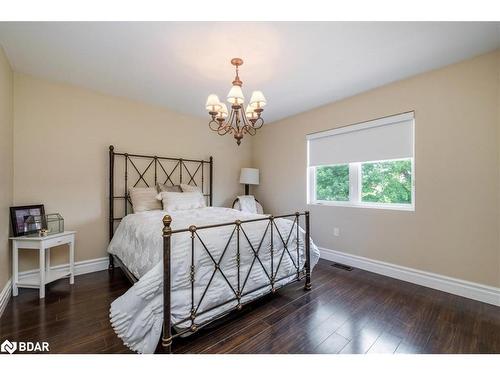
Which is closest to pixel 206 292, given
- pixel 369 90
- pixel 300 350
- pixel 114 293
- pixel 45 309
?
pixel 300 350

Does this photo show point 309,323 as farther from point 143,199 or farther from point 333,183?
point 143,199

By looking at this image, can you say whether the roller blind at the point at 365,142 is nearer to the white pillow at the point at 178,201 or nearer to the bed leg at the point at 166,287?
the white pillow at the point at 178,201

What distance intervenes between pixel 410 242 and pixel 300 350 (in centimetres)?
192

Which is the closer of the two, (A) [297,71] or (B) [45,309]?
(B) [45,309]

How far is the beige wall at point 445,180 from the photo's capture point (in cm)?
204

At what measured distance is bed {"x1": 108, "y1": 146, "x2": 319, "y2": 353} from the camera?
141cm

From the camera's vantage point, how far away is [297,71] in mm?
2324

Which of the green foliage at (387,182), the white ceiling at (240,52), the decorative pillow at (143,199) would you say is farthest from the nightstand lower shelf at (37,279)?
the green foliage at (387,182)

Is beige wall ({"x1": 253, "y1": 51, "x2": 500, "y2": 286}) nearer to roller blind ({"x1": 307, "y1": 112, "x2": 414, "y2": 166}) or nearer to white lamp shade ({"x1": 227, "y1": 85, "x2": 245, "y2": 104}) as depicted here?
roller blind ({"x1": 307, "y1": 112, "x2": 414, "y2": 166})

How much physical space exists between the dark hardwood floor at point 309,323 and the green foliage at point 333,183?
1.31 meters

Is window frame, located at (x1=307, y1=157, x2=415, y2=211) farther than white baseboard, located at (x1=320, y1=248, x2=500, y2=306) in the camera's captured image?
Yes

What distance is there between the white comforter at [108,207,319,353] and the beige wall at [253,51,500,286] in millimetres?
1287

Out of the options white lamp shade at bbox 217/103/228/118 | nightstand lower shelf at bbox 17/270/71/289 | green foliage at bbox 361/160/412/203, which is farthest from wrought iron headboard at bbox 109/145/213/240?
green foliage at bbox 361/160/412/203
